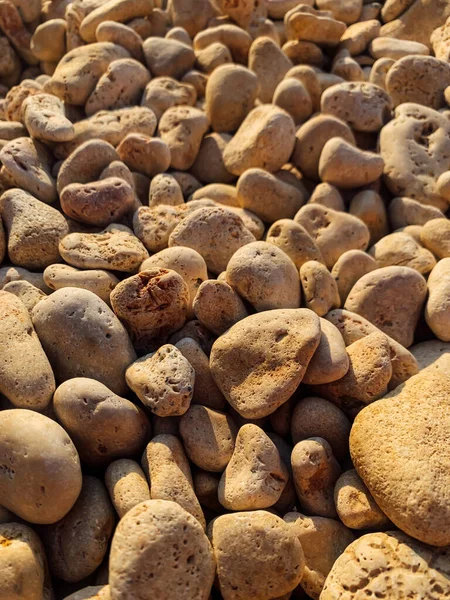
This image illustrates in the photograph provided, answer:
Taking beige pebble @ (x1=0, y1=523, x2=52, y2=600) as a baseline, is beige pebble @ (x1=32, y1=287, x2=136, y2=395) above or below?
above

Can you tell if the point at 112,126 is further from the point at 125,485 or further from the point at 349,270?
the point at 125,485

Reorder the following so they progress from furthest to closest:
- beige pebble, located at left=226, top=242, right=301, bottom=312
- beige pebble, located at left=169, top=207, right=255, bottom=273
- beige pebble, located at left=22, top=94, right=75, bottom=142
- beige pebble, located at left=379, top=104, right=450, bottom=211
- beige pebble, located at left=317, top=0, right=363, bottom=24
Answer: beige pebble, located at left=317, top=0, right=363, bottom=24
beige pebble, located at left=379, top=104, right=450, bottom=211
beige pebble, located at left=22, top=94, right=75, bottom=142
beige pebble, located at left=169, top=207, right=255, bottom=273
beige pebble, located at left=226, top=242, right=301, bottom=312

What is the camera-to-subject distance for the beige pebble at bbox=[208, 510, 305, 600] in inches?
75.1

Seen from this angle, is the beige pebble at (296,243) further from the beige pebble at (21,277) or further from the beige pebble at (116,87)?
the beige pebble at (116,87)

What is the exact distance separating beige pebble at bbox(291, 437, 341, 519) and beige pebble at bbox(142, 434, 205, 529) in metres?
0.36

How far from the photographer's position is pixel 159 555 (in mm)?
1790

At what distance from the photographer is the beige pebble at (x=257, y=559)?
6.26 ft

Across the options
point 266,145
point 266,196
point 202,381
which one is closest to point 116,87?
point 266,145

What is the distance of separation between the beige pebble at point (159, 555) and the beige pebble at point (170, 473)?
0.16m

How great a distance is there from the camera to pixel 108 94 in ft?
11.5

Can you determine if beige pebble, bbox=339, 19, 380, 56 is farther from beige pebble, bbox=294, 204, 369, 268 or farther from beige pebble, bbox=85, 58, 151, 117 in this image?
beige pebble, bbox=294, 204, 369, 268

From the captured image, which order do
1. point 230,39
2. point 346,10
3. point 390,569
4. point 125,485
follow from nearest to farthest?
point 390,569, point 125,485, point 230,39, point 346,10

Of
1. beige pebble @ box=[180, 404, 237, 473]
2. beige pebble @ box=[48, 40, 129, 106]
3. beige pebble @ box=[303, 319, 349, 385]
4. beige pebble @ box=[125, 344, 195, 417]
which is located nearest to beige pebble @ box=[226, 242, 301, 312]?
beige pebble @ box=[303, 319, 349, 385]

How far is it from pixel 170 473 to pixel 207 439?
0.20 meters
